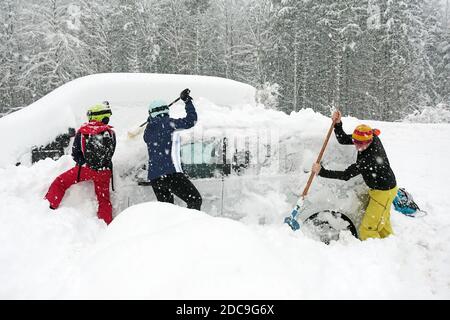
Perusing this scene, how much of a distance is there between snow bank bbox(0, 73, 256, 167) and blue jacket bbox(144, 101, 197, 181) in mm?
2754

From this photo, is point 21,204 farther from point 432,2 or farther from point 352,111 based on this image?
point 432,2

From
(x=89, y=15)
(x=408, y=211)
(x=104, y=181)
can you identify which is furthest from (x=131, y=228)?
(x=89, y=15)

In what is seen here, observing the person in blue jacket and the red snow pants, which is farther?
the red snow pants

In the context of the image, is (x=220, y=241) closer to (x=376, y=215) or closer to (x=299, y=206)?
(x=299, y=206)

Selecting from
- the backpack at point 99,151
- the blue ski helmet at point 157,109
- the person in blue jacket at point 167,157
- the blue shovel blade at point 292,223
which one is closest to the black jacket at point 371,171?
the blue shovel blade at point 292,223

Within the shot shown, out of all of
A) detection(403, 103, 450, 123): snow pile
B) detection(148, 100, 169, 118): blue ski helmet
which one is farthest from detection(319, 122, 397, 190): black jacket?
detection(403, 103, 450, 123): snow pile

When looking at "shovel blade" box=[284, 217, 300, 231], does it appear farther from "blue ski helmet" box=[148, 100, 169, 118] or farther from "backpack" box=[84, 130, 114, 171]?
"backpack" box=[84, 130, 114, 171]

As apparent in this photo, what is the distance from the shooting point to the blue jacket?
4.04 meters

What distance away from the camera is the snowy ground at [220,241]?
7.33ft

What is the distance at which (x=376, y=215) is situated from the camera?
404 cm

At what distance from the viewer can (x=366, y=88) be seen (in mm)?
24844

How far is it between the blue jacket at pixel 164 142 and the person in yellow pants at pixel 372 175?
1519 mm

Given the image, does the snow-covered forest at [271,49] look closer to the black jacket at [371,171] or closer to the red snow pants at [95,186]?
the black jacket at [371,171]

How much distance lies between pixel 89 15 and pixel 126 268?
71.0 ft
